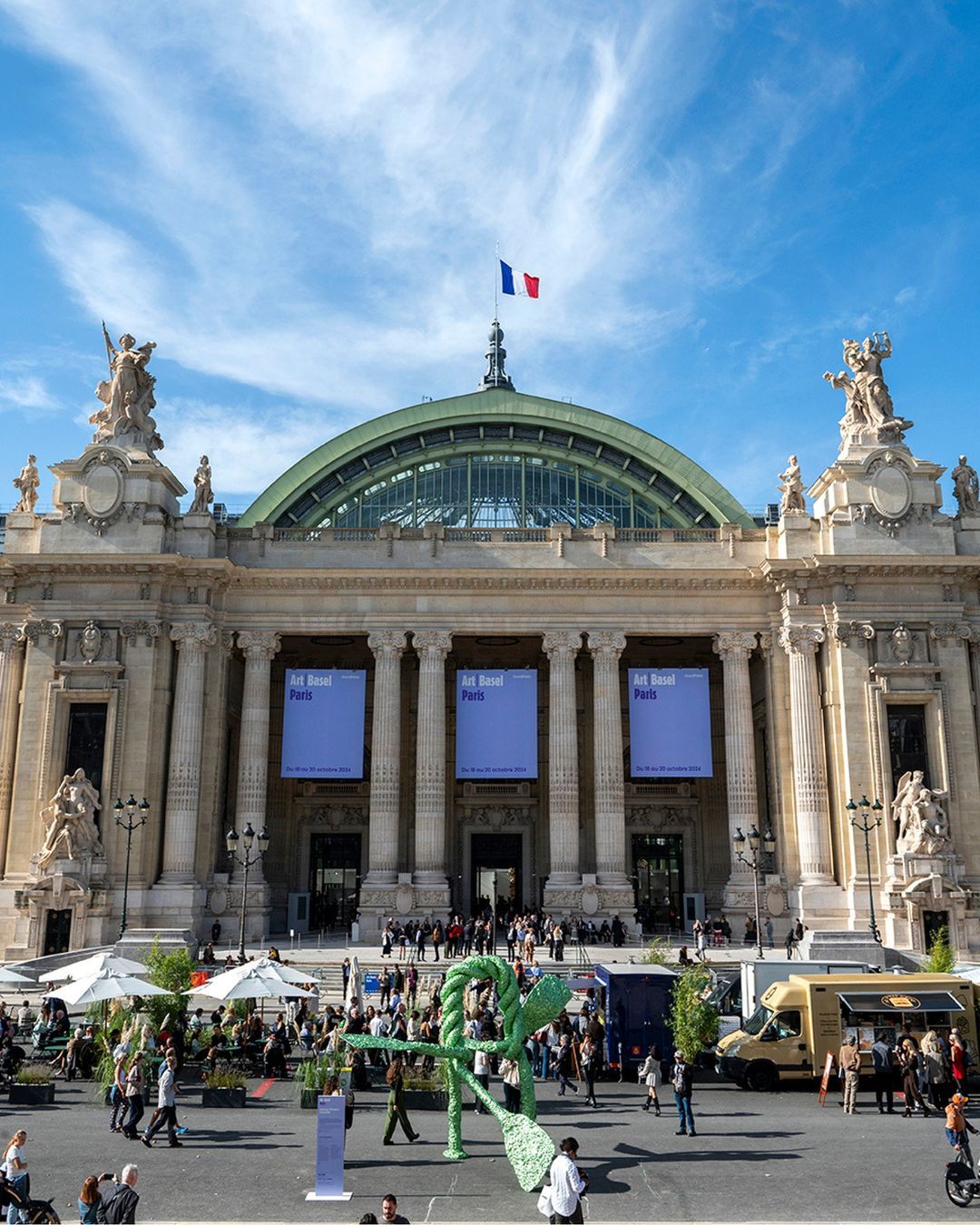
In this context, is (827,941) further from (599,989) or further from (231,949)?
(231,949)

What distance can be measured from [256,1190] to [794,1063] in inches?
536

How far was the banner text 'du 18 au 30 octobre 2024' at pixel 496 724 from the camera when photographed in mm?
46281

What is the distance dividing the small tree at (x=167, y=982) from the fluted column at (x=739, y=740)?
25275 millimetres

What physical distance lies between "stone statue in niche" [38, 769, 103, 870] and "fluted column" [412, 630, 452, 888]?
13.0 m

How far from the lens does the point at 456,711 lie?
4781cm

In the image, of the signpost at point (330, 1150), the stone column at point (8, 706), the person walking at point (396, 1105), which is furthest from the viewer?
the stone column at point (8, 706)

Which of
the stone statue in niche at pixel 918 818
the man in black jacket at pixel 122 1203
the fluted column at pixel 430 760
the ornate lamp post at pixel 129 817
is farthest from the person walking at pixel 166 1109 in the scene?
the stone statue in niche at pixel 918 818

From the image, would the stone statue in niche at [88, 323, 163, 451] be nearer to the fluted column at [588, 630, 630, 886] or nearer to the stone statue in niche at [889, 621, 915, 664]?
the fluted column at [588, 630, 630, 886]

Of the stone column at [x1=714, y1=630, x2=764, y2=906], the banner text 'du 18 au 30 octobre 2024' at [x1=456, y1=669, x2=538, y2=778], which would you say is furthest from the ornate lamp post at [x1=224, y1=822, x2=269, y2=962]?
the stone column at [x1=714, y1=630, x2=764, y2=906]

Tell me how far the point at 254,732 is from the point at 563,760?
13.5 m

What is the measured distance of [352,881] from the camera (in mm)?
52719

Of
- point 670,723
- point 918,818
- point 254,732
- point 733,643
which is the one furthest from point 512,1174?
point 733,643

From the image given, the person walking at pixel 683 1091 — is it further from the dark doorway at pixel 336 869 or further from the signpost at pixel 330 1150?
the dark doorway at pixel 336 869

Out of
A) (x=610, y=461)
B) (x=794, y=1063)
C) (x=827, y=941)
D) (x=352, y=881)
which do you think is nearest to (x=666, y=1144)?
(x=794, y=1063)
